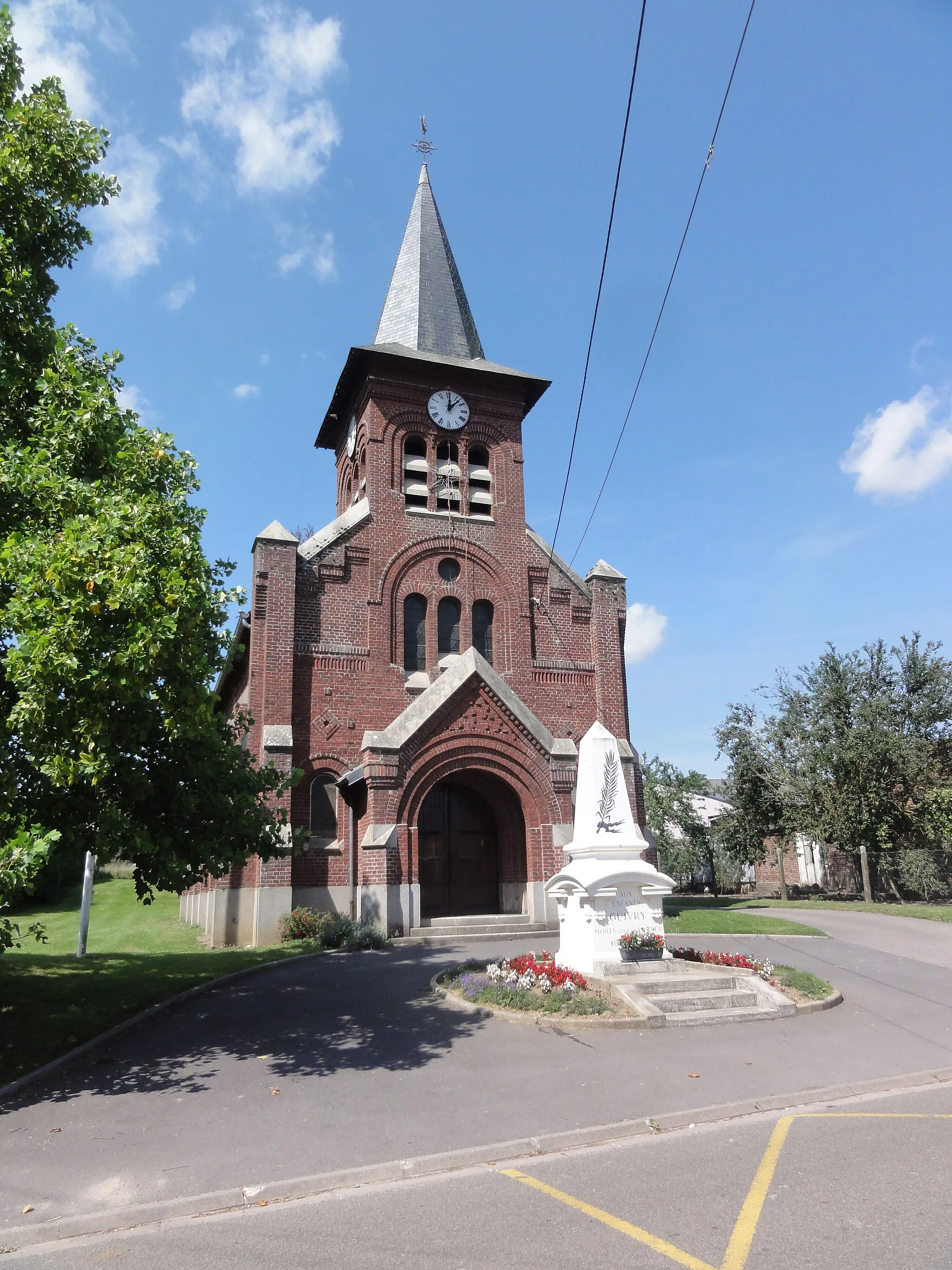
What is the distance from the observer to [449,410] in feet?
80.0

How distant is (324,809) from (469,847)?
387 centimetres

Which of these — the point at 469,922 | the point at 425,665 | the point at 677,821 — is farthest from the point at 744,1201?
the point at 677,821

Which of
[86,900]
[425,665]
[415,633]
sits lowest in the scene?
[86,900]

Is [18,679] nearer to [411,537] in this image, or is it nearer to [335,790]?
[335,790]

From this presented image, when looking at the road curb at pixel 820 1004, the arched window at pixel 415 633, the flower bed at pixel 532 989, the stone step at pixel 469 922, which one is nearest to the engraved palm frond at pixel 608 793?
the flower bed at pixel 532 989

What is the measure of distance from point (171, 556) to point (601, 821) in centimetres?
722

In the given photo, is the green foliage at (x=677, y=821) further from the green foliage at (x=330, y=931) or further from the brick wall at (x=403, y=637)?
the green foliage at (x=330, y=931)

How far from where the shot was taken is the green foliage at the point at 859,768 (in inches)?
1120

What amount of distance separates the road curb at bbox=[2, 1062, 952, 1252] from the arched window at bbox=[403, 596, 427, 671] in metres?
15.5

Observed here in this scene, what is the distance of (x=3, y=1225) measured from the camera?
16.7 ft

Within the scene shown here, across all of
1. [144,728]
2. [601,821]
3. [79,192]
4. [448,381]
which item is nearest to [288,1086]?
[144,728]

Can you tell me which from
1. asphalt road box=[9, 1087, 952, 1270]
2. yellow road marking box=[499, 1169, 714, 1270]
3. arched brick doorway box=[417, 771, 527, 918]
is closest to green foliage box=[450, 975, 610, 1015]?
asphalt road box=[9, 1087, 952, 1270]

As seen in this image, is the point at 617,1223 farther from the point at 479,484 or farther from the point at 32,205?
the point at 479,484

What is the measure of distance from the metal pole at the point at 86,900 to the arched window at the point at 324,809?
484cm
